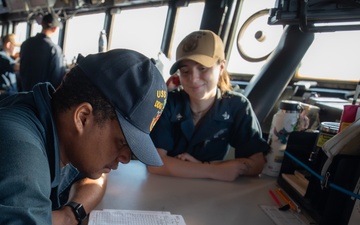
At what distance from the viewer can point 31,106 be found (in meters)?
0.68

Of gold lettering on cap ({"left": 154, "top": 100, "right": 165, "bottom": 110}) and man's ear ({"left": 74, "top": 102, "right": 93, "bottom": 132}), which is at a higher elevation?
gold lettering on cap ({"left": 154, "top": 100, "right": 165, "bottom": 110})

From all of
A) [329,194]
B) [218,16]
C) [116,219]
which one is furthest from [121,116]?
[218,16]

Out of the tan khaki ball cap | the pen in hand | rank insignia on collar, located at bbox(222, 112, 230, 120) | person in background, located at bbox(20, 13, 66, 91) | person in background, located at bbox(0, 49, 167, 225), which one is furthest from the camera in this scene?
person in background, located at bbox(20, 13, 66, 91)

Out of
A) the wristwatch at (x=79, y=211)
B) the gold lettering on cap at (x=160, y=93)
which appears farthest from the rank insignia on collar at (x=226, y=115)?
the wristwatch at (x=79, y=211)

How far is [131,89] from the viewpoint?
690 mm

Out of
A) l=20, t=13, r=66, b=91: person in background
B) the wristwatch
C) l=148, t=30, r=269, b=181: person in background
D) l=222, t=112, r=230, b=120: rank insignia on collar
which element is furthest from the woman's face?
l=20, t=13, r=66, b=91: person in background

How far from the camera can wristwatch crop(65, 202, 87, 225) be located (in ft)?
2.65

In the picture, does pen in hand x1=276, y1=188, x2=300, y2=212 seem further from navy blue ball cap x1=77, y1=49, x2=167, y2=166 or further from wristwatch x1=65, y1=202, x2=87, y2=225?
wristwatch x1=65, y1=202, x2=87, y2=225

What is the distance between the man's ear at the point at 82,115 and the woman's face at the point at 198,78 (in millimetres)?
791

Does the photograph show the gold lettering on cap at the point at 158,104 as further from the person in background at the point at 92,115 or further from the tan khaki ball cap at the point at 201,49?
the tan khaki ball cap at the point at 201,49

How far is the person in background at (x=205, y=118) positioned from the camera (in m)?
1.35

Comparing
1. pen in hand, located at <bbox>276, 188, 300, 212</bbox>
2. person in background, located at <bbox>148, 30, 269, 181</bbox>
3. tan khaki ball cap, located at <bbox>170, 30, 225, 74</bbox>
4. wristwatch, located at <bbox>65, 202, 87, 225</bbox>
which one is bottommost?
wristwatch, located at <bbox>65, 202, 87, 225</bbox>

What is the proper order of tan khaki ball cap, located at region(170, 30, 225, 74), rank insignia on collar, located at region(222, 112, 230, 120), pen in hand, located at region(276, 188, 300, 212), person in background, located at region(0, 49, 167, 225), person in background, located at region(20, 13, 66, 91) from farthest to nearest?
person in background, located at region(20, 13, 66, 91)
rank insignia on collar, located at region(222, 112, 230, 120)
tan khaki ball cap, located at region(170, 30, 225, 74)
pen in hand, located at region(276, 188, 300, 212)
person in background, located at region(0, 49, 167, 225)

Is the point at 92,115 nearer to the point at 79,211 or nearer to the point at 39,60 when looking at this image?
the point at 79,211
